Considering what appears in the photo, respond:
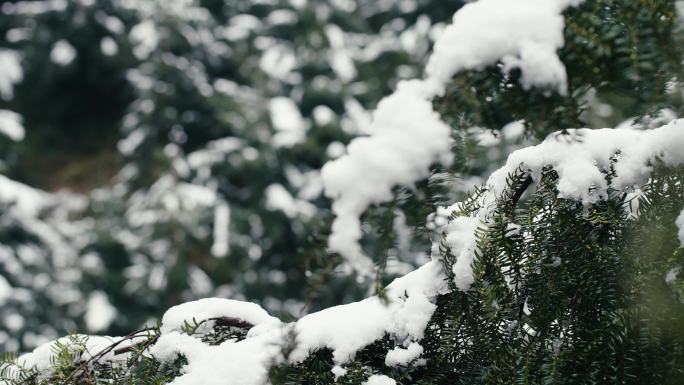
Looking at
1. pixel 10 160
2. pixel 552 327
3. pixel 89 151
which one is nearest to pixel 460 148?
pixel 552 327

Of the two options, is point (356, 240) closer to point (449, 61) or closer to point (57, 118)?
point (449, 61)

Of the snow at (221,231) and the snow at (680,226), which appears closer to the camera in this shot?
the snow at (680,226)

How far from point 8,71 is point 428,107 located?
3.80 metres

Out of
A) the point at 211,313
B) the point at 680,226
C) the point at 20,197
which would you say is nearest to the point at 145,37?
the point at 20,197

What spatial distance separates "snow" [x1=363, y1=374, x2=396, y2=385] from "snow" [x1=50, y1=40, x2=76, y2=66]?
13.0ft

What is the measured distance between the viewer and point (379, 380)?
0.63 m

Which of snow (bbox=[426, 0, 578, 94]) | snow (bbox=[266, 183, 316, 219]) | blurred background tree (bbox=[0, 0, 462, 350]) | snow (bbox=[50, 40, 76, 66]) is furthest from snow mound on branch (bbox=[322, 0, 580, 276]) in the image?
snow (bbox=[50, 40, 76, 66])

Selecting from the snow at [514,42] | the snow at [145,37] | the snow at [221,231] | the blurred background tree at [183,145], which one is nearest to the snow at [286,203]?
the blurred background tree at [183,145]

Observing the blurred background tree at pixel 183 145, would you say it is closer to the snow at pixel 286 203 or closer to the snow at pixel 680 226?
the snow at pixel 286 203

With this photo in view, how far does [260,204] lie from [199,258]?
0.58 meters

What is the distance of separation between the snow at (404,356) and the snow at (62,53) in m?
3.97

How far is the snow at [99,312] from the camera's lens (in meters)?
3.34

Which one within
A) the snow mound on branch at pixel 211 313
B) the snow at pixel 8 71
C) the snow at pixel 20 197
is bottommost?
the snow mound on branch at pixel 211 313

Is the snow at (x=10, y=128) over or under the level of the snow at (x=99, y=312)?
over
